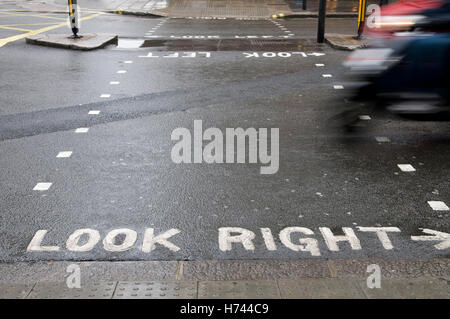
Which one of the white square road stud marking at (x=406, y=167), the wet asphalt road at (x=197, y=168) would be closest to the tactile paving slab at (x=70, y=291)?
the wet asphalt road at (x=197, y=168)

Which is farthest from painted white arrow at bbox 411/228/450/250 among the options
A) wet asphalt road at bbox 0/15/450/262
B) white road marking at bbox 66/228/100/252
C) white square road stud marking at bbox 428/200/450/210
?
white road marking at bbox 66/228/100/252

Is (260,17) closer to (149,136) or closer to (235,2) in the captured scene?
(235,2)

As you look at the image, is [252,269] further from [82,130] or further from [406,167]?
[82,130]

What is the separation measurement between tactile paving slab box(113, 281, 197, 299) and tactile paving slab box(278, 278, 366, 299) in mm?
609

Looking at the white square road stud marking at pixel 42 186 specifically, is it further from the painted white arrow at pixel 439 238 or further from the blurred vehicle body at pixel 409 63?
Answer: the blurred vehicle body at pixel 409 63

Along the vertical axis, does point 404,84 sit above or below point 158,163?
above

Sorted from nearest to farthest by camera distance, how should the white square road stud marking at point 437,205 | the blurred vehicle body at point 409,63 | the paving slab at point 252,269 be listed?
1. the paving slab at point 252,269
2. the white square road stud marking at point 437,205
3. the blurred vehicle body at point 409,63

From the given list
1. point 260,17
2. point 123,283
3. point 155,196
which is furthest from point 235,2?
point 123,283

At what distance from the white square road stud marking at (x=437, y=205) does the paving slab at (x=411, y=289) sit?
1.38 meters

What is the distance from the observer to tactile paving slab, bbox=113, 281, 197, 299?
11.3 feet

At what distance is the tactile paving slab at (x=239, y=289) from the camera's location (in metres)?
3.44

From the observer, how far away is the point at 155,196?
16.9 feet

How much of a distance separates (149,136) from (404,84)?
3.25m

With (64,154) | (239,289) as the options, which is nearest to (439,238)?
(239,289)
